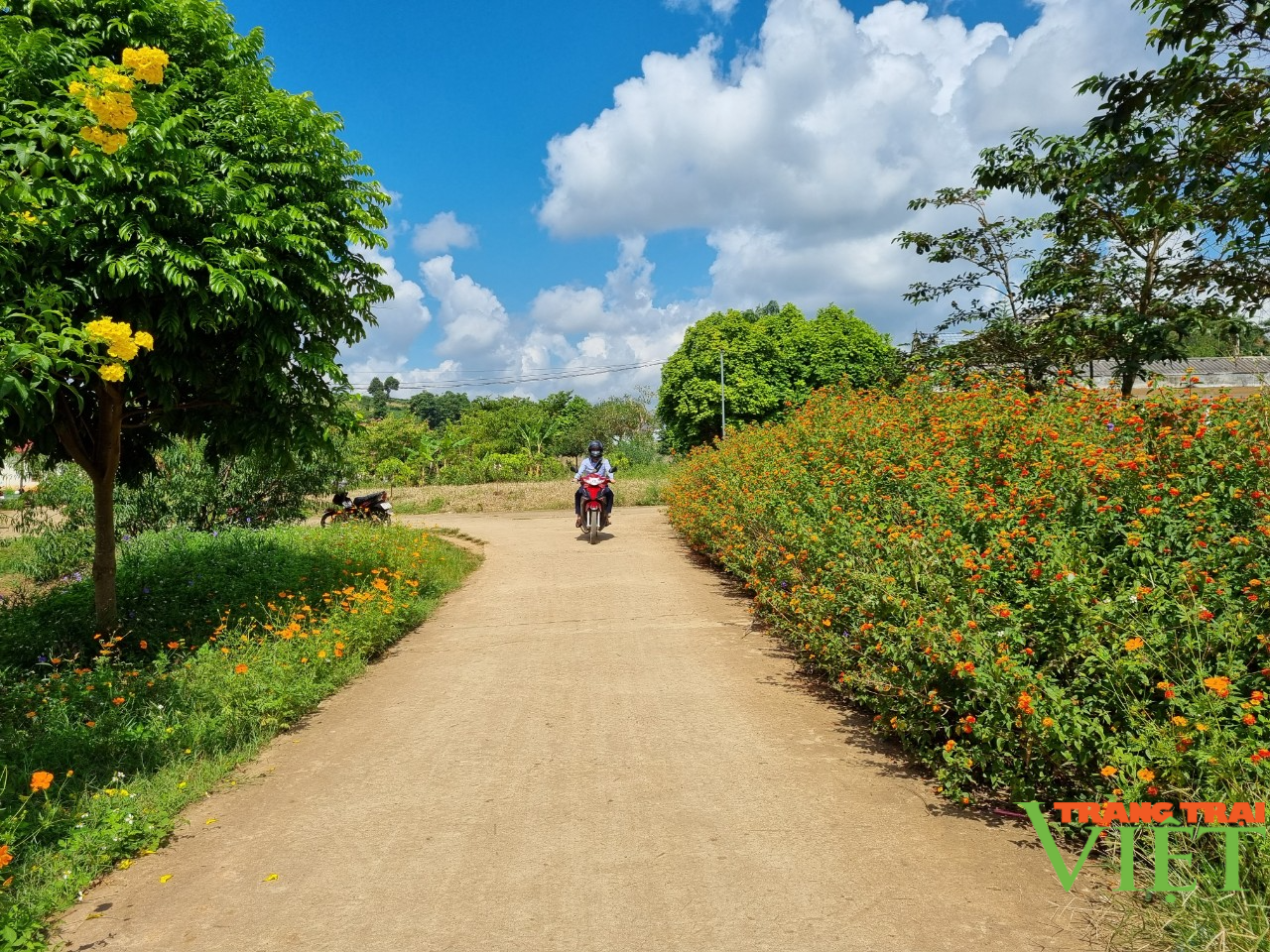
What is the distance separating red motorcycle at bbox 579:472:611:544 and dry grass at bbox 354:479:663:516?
863cm

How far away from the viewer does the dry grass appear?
21859mm

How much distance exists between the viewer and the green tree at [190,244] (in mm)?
4797

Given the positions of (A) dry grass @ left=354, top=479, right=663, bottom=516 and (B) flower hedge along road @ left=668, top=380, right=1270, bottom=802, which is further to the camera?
(A) dry grass @ left=354, top=479, right=663, bottom=516

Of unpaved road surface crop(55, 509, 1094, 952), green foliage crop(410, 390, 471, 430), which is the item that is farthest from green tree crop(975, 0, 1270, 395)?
green foliage crop(410, 390, 471, 430)

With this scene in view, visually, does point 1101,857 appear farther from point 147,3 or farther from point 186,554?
point 186,554

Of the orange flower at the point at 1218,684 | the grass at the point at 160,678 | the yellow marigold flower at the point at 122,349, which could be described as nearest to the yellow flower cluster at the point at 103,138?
the yellow marigold flower at the point at 122,349

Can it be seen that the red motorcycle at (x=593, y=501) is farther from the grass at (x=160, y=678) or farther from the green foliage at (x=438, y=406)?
the green foliage at (x=438, y=406)

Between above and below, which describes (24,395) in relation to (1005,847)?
above

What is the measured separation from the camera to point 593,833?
3314mm

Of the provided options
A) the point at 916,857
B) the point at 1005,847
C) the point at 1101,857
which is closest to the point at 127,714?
the point at 916,857

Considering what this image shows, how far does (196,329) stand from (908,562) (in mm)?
5296

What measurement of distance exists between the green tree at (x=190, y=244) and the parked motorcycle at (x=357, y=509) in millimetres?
7611

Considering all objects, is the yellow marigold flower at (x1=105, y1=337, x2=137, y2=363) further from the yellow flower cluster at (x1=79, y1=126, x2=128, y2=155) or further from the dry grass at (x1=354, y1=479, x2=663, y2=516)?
the dry grass at (x1=354, y1=479, x2=663, y2=516)

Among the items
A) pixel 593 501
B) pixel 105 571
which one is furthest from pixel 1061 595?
pixel 593 501
